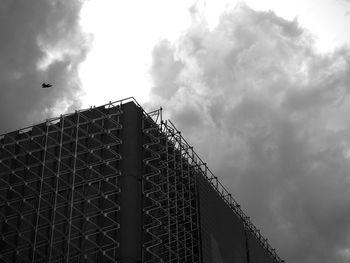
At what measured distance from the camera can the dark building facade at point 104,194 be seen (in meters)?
38.5

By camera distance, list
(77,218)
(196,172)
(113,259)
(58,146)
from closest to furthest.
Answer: (113,259), (77,218), (58,146), (196,172)

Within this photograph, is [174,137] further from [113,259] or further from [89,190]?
[113,259]

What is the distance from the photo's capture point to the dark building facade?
3847 centimetres

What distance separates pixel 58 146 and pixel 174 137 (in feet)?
26.9

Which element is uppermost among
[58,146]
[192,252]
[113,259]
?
[58,146]

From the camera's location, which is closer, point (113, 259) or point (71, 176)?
point (113, 259)

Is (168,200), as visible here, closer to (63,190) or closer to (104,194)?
(104,194)

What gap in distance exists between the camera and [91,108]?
142 ft

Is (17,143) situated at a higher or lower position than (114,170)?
higher

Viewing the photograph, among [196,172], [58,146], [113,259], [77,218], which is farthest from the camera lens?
[196,172]

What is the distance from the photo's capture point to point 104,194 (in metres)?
39.1

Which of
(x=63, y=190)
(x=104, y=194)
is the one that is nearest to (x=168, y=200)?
(x=104, y=194)

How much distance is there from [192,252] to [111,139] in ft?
29.9

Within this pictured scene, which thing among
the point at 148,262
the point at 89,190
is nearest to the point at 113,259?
the point at 148,262
